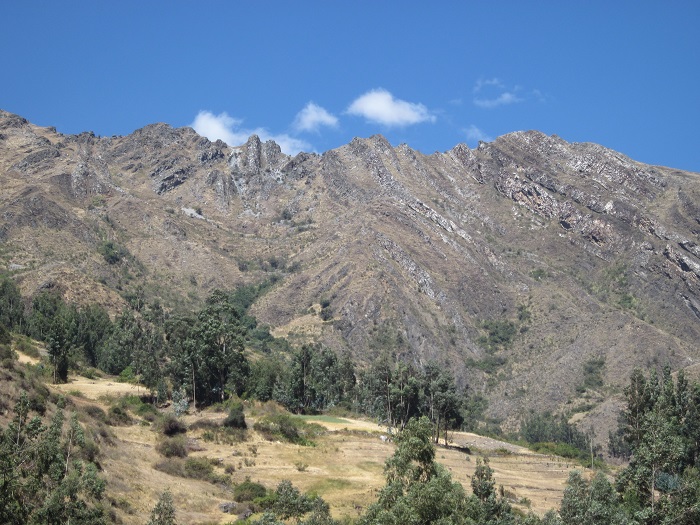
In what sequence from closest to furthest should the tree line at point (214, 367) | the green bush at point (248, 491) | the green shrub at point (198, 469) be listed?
the green bush at point (248, 491) < the green shrub at point (198, 469) < the tree line at point (214, 367)

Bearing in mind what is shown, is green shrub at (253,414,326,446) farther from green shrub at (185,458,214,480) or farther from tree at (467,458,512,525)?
tree at (467,458,512,525)

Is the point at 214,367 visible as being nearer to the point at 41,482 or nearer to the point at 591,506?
the point at 41,482

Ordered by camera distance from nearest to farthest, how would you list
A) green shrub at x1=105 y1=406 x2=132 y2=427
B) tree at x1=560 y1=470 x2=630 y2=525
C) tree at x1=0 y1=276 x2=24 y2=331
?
tree at x1=560 y1=470 x2=630 y2=525 < green shrub at x1=105 y1=406 x2=132 y2=427 < tree at x1=0 y1=276 x2=24 y2=331

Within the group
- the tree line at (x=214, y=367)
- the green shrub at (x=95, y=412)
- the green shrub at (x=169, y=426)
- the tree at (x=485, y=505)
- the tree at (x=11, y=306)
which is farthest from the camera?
the tree at (x=11, y=306)

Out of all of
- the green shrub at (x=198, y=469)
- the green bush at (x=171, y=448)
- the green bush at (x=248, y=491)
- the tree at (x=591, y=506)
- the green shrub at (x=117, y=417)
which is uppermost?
the green shrub at (x=117, y=417)

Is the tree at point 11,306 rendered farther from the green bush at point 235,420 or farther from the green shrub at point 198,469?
the green shrub at point 198,469

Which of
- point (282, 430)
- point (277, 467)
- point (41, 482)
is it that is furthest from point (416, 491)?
point (282, 430)

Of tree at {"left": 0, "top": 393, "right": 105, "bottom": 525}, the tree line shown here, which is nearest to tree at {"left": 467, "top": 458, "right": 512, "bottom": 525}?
tree at {"left": 0, "top": 393, "right": 105, "bottom": 525}

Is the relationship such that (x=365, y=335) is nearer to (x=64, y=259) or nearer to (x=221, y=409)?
(x=64, y=259)

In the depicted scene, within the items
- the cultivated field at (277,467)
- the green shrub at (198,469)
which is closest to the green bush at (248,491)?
the cultivated field at (277,467)

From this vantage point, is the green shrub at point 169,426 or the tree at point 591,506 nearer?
the tree at point 591,506

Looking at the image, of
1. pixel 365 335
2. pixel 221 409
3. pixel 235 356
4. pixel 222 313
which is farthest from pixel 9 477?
pixel 365 335

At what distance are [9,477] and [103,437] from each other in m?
26.9

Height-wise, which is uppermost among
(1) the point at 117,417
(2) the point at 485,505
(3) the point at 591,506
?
(1) the point at 117,417
